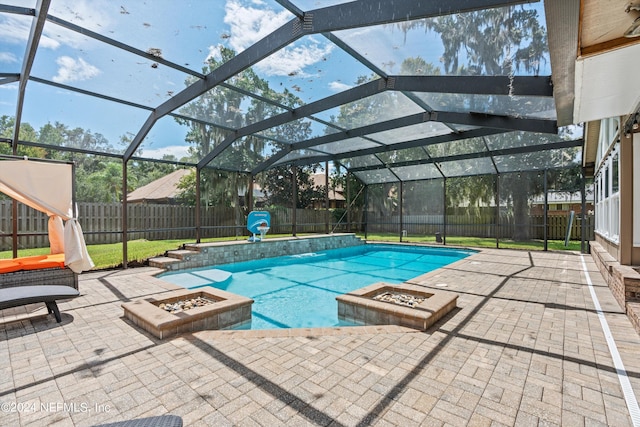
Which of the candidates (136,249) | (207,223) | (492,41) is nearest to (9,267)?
(136,249)

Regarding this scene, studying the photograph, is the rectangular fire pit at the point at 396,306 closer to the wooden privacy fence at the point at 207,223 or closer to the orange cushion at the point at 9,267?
the orange cushion at the point at 9,267

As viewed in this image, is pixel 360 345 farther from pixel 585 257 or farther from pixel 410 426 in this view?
pixel 585 257

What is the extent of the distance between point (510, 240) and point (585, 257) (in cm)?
374

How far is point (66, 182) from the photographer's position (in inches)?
199

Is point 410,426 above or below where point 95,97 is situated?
below

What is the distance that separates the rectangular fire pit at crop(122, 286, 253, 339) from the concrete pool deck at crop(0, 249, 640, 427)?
0.49 feet

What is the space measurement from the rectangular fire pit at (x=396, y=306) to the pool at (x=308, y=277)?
38cm

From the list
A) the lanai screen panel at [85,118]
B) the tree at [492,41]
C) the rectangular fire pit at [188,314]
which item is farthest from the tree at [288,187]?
the rectangular fire pit at [188,314]

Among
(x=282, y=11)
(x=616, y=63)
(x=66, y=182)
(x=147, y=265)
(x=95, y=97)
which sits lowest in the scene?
(x=147, y=265)

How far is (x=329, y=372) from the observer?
247 centimetres

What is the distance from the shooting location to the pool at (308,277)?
16.8 feet

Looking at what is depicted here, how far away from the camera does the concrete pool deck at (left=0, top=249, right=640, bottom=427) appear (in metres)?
1.96

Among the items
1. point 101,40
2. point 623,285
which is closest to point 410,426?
point 623,285

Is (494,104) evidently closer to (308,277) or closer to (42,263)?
(308,277)
